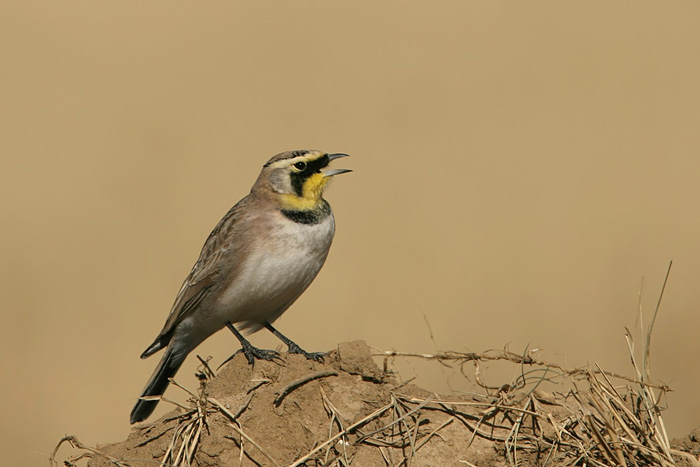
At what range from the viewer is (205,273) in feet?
25.1

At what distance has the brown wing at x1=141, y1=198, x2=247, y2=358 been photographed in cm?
760

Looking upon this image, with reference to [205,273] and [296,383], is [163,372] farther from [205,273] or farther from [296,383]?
[296,383]

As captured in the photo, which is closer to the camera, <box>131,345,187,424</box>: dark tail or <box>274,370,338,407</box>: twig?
<box>274,370,338,407</box>: twig

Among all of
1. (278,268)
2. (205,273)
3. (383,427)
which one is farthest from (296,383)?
(205,273)

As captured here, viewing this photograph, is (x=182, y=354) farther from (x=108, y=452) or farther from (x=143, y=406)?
(x=108, y=452)

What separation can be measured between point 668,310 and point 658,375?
183 cm

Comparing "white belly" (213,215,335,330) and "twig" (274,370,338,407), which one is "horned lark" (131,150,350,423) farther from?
"twig" (274,370,338,407)

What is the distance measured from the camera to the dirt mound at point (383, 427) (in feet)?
15.1

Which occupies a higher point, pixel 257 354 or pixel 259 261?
pixel 259 261

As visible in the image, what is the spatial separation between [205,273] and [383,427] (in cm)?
322

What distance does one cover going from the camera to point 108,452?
5.16 meters

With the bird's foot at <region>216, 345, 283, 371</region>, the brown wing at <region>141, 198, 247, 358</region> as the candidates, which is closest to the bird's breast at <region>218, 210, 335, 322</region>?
the brown wing at <region>141, 198, 247, 358</region>

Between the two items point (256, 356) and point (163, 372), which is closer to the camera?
point (256, 356)

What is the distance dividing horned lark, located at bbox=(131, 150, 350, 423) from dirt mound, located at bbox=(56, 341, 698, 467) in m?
1.83
